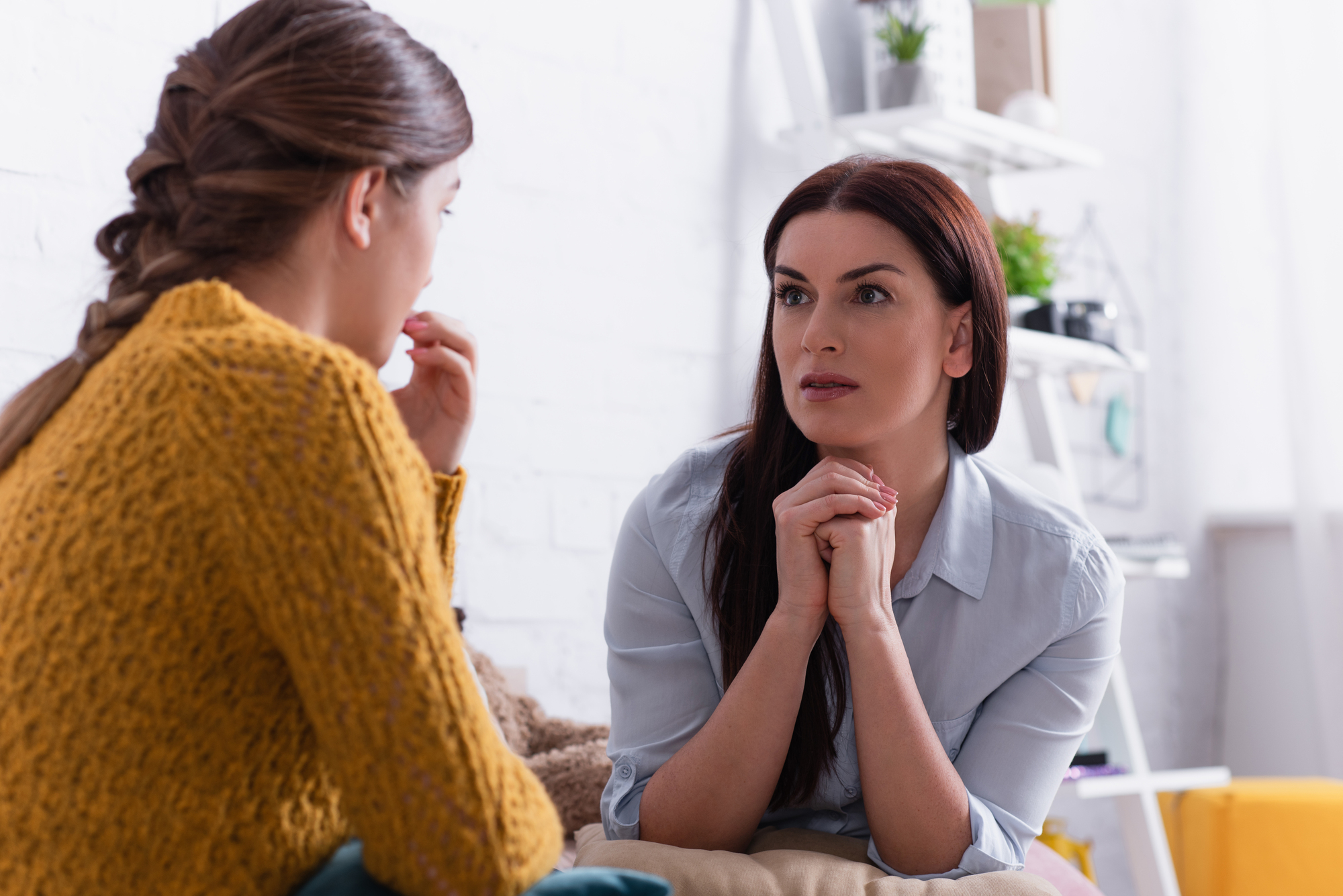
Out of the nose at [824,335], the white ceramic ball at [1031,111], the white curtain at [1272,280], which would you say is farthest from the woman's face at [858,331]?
the white curtain at [1272,280]

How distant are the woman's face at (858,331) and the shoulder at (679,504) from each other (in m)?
0.14

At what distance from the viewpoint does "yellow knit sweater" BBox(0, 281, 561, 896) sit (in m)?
0.62

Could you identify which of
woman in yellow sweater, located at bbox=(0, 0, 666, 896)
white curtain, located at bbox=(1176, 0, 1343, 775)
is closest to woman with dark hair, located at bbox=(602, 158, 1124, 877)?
woman in yellow sweater, located at bbox=(0, 0, 666, 896)

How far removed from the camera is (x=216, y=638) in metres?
0.64

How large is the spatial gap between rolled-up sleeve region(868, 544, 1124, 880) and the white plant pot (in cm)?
109

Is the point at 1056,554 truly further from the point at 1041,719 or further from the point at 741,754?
the point at 741,754

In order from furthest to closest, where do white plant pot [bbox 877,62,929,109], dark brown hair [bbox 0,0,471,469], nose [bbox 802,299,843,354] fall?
white plant pot [bbox 877,62,929,109] → nose [bbox 802,299,843,354] → dark brown hair [bbox 0,0,471,469]

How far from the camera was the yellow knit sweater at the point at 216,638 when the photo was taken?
62 centimetres

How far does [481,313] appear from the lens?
1772 mm

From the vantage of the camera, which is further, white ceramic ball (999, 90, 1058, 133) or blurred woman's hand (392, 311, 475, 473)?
white ceramic ball (999, 90, 1058, 133)

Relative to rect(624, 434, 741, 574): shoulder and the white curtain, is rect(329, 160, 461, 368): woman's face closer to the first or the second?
rect(624, 434, 741, 574): shoulder

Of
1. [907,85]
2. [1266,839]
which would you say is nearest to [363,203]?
[907,85]

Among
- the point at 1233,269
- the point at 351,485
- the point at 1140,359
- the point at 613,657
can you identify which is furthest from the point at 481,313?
the point at 1233,269

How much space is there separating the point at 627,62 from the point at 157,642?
154 centimetres
